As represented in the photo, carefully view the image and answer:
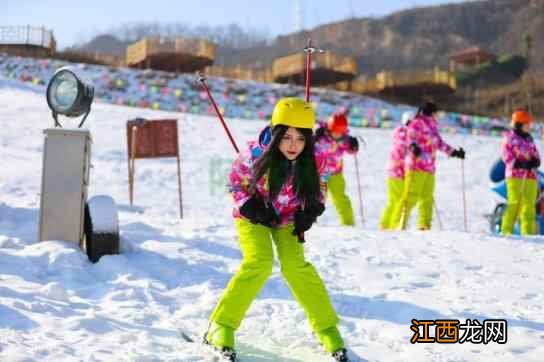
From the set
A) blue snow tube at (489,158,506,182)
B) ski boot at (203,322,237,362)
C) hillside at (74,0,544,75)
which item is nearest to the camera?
ski boot at (203,322,237,362)

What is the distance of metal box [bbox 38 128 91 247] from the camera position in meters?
5.04

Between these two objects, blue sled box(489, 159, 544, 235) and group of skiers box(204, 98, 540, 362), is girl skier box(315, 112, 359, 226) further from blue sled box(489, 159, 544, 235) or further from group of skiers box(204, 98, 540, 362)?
group of skiers box(204, 98, 540, 362)

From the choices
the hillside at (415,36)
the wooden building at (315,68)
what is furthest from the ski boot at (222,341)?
the hillside at (415,36)

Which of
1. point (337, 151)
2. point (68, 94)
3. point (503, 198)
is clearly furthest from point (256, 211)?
point (503, 198)

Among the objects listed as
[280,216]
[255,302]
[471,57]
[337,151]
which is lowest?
[255,302]

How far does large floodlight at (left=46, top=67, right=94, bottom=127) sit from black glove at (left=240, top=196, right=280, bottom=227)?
238 cm

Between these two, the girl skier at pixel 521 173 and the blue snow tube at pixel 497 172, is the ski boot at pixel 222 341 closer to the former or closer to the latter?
the girl skier at pixel 521 173

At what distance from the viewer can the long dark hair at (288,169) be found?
326 centimetres

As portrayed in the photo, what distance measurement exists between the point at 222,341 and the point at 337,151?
219 inches

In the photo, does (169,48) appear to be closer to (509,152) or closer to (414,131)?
(414,131)

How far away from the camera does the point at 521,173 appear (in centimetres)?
786

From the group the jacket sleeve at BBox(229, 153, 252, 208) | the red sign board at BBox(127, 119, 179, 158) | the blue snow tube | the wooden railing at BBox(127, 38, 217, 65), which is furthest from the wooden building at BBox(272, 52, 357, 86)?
the jacket sleeve at BBox(229, 153, 252, 208)

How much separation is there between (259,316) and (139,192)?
829 centimetres

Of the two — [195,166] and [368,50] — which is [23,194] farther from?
[368,50]
